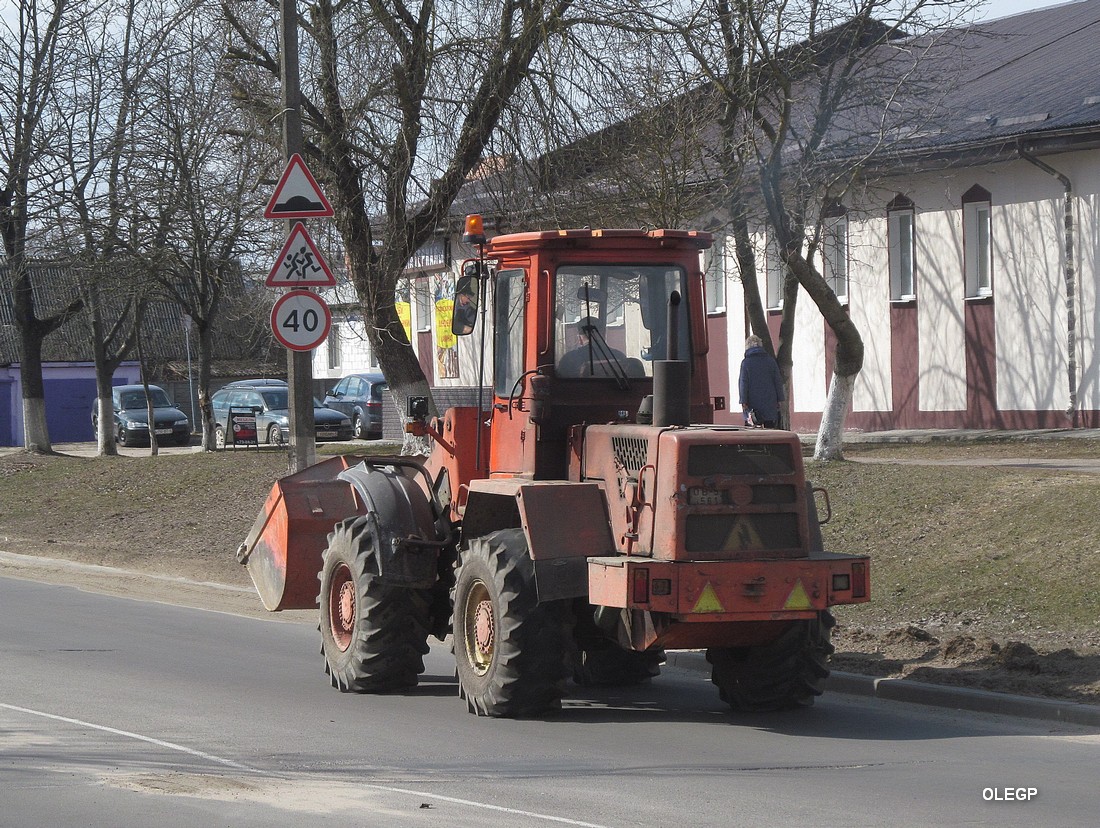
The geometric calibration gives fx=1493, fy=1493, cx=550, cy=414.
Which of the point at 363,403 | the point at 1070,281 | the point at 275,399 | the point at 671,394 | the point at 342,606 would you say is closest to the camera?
the point at 671,394

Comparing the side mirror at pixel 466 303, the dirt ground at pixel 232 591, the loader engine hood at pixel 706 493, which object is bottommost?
the dirt ground at pixel 232 591

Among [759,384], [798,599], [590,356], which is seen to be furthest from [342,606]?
[759,384]

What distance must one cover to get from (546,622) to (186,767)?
226cm

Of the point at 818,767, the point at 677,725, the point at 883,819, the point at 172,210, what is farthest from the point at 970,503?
the point at 172,210

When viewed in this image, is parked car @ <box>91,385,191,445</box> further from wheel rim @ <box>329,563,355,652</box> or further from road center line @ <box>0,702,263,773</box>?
road center line @ <box>0,702,263,773</box>

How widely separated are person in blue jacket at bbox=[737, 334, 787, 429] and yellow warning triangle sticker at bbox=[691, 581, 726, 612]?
839cm

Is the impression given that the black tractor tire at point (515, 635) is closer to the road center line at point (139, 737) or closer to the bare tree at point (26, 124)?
the road center line at point (139, 737)

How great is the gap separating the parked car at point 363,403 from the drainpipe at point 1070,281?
1773 centimetres

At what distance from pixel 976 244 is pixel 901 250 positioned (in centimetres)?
190

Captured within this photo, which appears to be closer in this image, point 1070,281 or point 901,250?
point 1070,281

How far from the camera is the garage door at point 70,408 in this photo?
50.8 meters

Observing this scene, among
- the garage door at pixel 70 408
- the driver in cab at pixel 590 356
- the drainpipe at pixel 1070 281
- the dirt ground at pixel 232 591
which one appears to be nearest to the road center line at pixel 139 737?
the driver in cab at pixel 590 356

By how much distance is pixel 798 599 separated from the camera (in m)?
8.59

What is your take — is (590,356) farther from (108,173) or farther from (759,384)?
(108,173)
